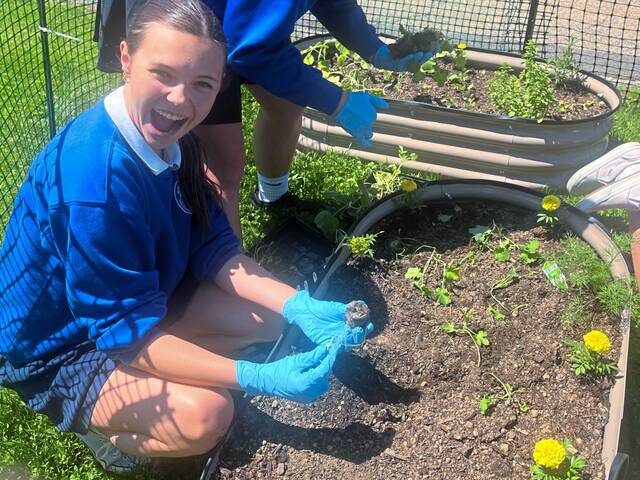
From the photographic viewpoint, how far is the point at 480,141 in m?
3.07

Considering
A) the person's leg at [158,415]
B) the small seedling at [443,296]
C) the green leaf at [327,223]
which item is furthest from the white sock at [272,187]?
the person's leg at [158,415]

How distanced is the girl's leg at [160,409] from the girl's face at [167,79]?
25.2 inches

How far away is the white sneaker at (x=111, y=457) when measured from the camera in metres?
2.03

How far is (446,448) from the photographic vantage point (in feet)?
6.51

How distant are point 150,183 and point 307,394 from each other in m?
0.69

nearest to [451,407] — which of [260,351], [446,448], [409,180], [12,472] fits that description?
[446,448]

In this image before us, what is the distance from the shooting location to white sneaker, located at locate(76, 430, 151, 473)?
6.64ft

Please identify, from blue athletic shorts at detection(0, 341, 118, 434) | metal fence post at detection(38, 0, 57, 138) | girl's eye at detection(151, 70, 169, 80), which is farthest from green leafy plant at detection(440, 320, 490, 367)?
metal fence post at detection(38, 0, 57, 138)

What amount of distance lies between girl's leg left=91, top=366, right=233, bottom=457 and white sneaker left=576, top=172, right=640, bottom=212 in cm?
165

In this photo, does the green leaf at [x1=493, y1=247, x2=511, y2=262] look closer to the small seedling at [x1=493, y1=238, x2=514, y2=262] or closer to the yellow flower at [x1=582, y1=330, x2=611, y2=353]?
the small seedling at [x1=493, y1=238, x2=514, y2=262]

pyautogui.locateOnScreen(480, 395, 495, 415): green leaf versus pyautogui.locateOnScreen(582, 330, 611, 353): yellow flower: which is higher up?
pyautogui.locateOnScreen(582, 330, 611, 353): yellow flower

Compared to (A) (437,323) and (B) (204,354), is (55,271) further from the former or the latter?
(A) (437,323)

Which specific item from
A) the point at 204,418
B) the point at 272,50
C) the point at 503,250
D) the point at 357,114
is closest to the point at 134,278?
the point at 204,418

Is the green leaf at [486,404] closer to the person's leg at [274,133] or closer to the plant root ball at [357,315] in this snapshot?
the plant root ball at [357,315]
